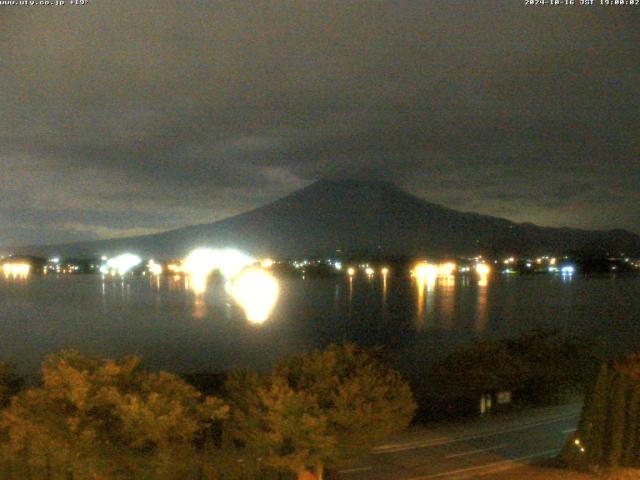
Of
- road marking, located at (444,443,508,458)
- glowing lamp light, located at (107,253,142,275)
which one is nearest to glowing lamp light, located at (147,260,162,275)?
glowing lamp light, located at (107,253,142,275)

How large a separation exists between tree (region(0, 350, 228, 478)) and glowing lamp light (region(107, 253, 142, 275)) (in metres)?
162

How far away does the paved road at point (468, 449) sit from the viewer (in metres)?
10.5

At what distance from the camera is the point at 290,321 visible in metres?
61.6

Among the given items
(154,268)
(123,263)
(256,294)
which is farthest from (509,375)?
(123,263)

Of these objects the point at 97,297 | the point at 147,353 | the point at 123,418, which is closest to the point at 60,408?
the point at 123,418

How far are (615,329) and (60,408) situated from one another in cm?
5231

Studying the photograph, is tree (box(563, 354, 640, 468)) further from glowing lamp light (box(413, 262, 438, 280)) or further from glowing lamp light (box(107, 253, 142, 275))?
glowing lamp light (box(107, 253, 142, 275))

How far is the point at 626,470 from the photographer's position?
953cm

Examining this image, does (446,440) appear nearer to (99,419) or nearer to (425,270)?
(99,419)

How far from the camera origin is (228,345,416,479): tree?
738 cm

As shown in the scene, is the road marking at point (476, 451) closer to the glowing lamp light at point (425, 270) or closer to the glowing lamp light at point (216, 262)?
the glowing lamp light at point (425, 270)

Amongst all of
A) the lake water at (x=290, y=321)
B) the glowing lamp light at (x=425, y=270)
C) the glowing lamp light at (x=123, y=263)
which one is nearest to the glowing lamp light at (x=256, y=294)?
the lake water at (x=290, y=321)

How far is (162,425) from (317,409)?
1521mm

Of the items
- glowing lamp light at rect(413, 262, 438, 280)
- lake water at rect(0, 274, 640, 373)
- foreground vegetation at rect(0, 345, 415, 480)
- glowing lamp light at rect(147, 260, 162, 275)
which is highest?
glowing lamp light at rect(147, 260, 162, 275)
